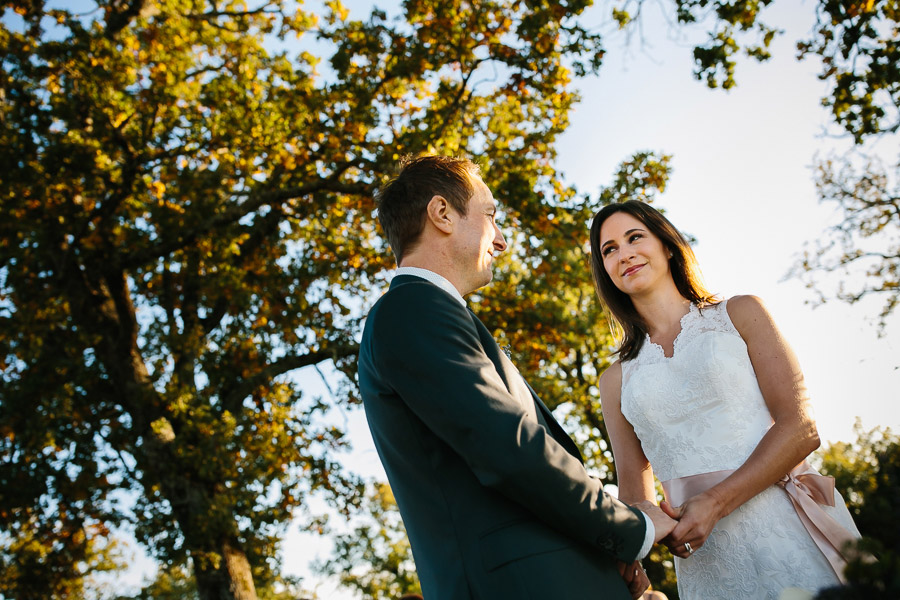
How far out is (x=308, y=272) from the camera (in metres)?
12.3

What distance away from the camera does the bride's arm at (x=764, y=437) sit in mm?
2480

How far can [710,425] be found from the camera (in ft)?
9.70

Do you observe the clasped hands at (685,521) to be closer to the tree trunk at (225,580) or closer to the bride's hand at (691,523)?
the bride's hand at (691,523)

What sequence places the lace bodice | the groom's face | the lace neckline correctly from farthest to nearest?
the lace neckline < the lace bodice < the groom's face

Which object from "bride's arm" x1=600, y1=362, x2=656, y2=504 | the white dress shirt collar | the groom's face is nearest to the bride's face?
"bride's arm" x1=600, y1=362, x2=656, y2=504

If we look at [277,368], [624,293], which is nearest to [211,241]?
[277,368]

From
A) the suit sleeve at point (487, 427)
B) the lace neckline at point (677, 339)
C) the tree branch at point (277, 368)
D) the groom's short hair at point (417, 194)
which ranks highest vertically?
the tree branch at point (277, 368)

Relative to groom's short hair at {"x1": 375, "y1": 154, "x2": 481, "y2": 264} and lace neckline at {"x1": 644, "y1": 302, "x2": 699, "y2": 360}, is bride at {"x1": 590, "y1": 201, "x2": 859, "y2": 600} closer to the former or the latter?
lace neckline at {"x1": 644, "y1": 302, "x2": 699, "y2": 360}

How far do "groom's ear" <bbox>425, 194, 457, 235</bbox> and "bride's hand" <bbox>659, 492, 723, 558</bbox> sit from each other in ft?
4.35

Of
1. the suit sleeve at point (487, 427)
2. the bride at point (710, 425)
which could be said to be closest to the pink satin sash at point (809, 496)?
the bride at point (710, 425)

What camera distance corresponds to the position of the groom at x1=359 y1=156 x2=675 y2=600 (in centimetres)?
189

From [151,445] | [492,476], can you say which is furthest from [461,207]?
[151,445]

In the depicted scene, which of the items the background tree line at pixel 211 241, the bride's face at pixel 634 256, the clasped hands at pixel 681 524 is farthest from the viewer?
the background tree line at pixel 211 241

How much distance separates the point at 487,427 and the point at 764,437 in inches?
57.2
